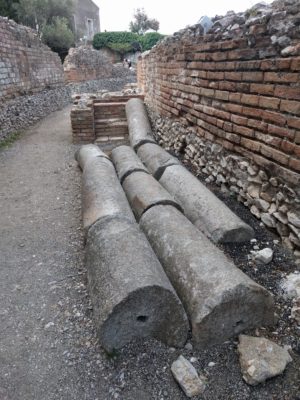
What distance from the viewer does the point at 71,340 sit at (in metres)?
2.37

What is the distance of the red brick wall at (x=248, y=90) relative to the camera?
279 centimetres

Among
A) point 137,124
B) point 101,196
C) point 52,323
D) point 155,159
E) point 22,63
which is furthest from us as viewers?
point 22,63

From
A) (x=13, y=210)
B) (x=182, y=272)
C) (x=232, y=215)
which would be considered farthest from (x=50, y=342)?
(x=13, y=210)

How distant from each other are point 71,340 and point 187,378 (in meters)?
0.92

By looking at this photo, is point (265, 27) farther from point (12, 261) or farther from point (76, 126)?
point (76, 126)

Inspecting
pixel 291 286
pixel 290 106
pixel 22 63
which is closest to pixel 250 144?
pixel 290 106

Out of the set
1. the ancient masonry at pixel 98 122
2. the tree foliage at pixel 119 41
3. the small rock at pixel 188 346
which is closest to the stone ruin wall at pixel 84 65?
the tree foliage at pixel 119 41

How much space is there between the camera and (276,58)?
290cm

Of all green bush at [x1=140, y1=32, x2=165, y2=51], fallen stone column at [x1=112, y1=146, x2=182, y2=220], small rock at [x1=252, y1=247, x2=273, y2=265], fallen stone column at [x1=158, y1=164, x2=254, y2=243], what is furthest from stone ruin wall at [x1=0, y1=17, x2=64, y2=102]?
green bush at [x1=140, y1=32, x2=165, y2=51]

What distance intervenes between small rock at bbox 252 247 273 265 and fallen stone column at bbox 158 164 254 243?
254 mm

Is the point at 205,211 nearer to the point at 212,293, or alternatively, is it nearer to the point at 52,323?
the point at 212,293

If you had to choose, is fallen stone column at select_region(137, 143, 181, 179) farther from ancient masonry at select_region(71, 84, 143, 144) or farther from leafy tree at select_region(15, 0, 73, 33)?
leafy tree at select_region(15, 0, 73, 33)

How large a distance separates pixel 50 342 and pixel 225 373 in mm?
1299

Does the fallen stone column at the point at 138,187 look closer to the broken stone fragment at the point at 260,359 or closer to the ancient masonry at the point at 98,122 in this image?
the broken stone fragment at the point at 260,359
